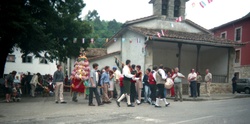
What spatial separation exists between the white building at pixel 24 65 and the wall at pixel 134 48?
1663cm

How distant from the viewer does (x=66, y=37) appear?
19.7m

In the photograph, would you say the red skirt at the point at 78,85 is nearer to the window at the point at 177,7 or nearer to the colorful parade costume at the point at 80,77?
the colorful parade costume at the point at 80,77

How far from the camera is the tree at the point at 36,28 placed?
40.1 ft

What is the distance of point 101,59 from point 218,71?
38.3 ft

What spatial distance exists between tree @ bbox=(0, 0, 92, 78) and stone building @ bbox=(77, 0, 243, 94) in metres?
4.42

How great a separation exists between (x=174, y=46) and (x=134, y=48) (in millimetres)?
3913

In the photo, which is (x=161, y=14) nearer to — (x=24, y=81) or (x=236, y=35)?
(x=24, y=81)

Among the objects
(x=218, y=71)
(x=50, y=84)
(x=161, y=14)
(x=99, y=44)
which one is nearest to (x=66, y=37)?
(x=50, y=84)

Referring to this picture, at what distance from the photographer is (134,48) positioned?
2158 centimetres

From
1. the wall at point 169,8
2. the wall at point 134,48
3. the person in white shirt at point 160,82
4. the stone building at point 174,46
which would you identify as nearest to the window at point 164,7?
the stone building at point 174,46

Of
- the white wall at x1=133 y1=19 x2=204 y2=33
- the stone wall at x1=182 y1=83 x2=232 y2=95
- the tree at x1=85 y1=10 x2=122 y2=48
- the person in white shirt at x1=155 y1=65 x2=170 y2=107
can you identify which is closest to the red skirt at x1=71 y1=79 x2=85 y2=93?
the person in white shirt at x1=155 y1=65 x2=170 y2=107

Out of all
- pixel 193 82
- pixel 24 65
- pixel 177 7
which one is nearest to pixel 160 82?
pixel 193 82

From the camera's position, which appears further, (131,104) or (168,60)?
(168,60)

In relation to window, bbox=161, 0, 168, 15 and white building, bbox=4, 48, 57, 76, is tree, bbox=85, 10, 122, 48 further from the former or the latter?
window, bbox=161, 0, 168, 15
